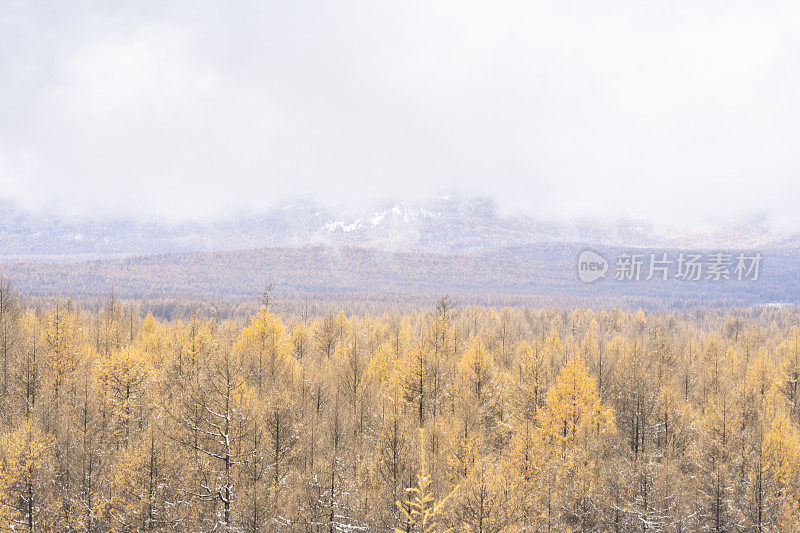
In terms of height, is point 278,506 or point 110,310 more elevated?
point 110,310

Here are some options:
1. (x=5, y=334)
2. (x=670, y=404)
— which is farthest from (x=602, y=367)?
(x=5, y=334)

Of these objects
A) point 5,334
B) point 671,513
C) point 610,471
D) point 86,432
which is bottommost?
point 671,513

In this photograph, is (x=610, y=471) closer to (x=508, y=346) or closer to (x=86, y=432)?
(x=86, y=432)

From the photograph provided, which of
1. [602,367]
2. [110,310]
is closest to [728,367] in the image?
[602,367]

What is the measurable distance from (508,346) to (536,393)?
37248mm

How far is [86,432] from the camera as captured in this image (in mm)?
43469

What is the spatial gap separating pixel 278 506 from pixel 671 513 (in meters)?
28.8

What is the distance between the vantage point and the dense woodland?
121ft

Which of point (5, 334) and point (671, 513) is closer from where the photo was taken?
point (671, 513)

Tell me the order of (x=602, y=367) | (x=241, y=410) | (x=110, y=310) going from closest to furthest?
(x=241, y=410)
(x=602, y=367)
(x=110, y=310)

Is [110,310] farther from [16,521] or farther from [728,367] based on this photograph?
[728,367]

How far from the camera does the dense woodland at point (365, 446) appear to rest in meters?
37.0

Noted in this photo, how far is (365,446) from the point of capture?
→ 46.3m

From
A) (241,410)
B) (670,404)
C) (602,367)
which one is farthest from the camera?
(602,367)
